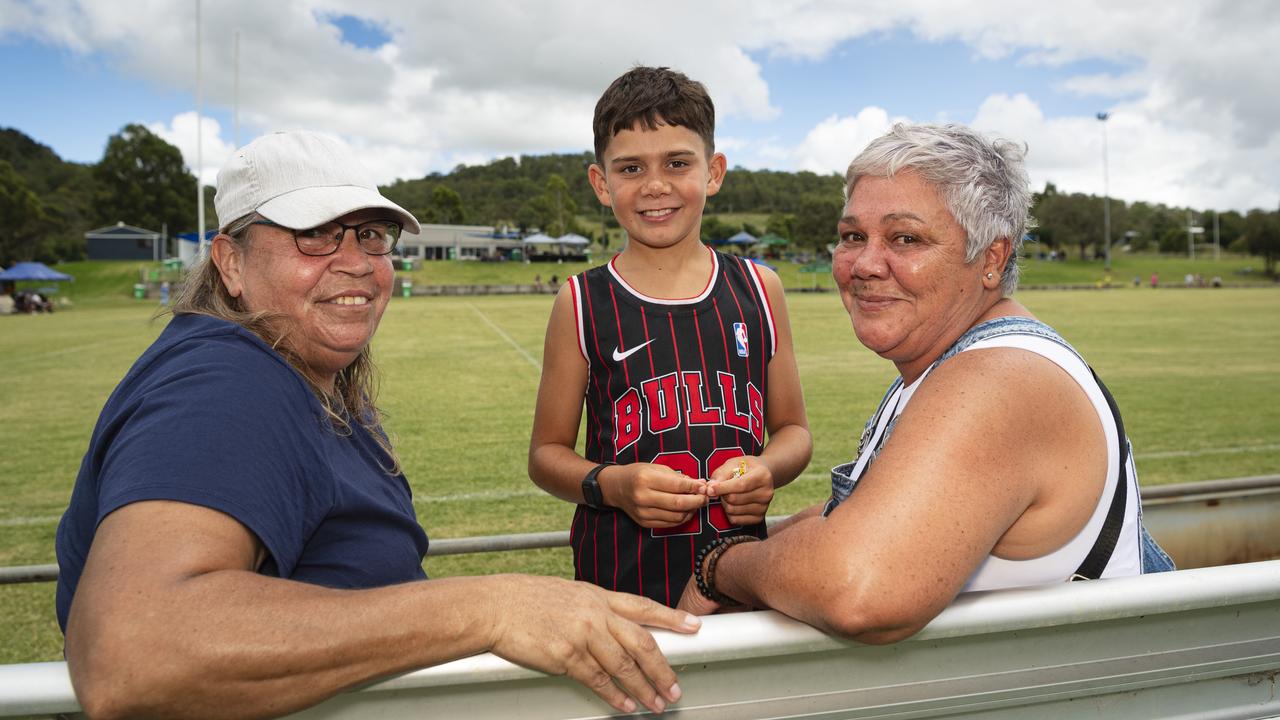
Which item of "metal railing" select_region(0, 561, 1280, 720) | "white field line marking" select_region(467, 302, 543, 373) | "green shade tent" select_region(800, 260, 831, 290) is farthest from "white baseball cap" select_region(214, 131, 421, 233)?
"green shade tent" select_region(800, 260, 831, 290)

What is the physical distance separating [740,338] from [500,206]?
400ft

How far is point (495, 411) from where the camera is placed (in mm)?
11383

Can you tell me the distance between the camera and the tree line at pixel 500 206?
7438 cm

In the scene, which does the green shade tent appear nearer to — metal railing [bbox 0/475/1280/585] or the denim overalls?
metal railing [bbox 0/475/1280/585]

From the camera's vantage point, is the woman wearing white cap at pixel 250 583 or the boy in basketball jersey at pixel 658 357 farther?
the boy in basketball jersey at pixel 658 357

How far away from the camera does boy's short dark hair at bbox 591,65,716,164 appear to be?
8.59 feet

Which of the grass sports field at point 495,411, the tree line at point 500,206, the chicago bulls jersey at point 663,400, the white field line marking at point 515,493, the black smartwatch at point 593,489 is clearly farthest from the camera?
the tree line at point 500,206

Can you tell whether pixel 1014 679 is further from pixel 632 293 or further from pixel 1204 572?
pixel 632 293

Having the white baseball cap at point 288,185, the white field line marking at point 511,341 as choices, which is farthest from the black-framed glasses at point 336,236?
the white field line marking at point 511,341

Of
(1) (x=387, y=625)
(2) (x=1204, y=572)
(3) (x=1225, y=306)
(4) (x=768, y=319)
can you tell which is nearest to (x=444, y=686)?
(1) (x=387, y=625)

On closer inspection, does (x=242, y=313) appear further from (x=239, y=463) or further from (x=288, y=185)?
(x=239, y=463)

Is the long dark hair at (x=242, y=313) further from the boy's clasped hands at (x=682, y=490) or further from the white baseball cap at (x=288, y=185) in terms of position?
the boy's clasped hands at (x=682, y=490)

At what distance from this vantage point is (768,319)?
2.75 meters

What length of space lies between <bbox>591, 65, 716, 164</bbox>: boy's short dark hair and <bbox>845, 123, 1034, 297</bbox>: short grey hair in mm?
824
